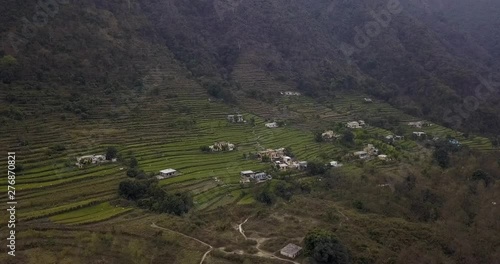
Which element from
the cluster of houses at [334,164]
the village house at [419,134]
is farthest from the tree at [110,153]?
the village house at [419,134]

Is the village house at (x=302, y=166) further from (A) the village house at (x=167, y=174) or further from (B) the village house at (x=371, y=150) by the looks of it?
(A) the village house at (x=167, y=174)

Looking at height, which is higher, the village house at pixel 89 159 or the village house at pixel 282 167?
the village house at pixel 89 159

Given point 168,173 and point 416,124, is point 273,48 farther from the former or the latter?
point 168,173

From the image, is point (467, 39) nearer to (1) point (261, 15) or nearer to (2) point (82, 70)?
(1) point (261, 15)

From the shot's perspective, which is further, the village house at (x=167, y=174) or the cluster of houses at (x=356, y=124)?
the cluster of houses at (x=356, y=124)

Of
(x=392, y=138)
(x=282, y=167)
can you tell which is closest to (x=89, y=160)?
(x=282, y=167)

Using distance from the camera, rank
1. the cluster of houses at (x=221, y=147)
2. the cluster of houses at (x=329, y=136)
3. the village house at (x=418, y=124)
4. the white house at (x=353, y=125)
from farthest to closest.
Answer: the village house at (x=418, y=124) → the white house at (x=353, y=125) → the cluster of houses at (x=329, y=136) → the cluster of houses at (x=221, y=147)

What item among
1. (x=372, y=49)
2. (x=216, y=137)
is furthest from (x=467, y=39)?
(x=216, y=137)
